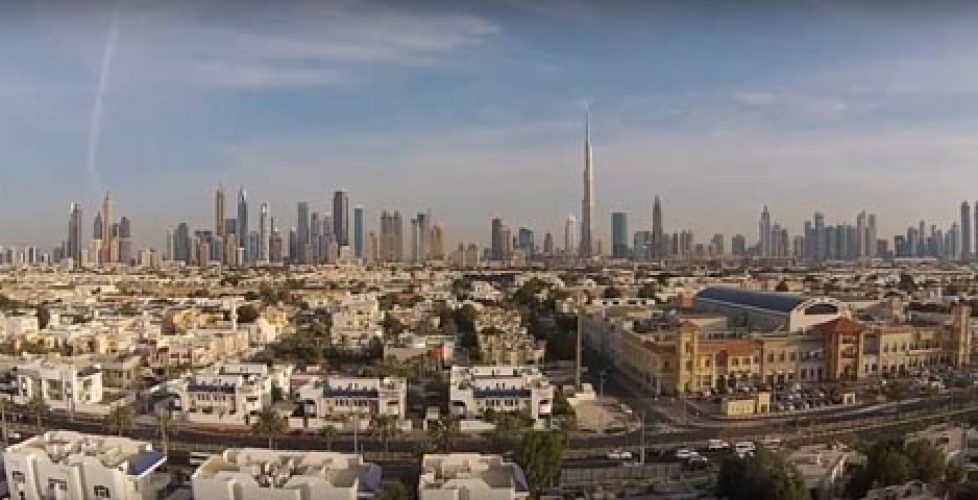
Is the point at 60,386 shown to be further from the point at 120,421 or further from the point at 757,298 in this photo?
the point at 757,298

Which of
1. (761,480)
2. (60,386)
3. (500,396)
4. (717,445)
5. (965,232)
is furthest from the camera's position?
(965,232)

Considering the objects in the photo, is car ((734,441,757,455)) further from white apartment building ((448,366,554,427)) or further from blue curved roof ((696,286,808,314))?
blue curved roof ((696,286,808,314))

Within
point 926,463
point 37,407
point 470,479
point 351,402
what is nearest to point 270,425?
point 351,402

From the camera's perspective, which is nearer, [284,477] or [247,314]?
[284,477]

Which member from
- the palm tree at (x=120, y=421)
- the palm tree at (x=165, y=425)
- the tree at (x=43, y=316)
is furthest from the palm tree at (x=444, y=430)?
the tree at (x=43, y=316)

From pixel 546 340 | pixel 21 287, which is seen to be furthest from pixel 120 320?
pixel 546 340

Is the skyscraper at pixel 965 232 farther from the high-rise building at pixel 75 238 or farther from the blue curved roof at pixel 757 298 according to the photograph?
the high-rise building at pixel 75 238

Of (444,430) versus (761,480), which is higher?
(761,480)
